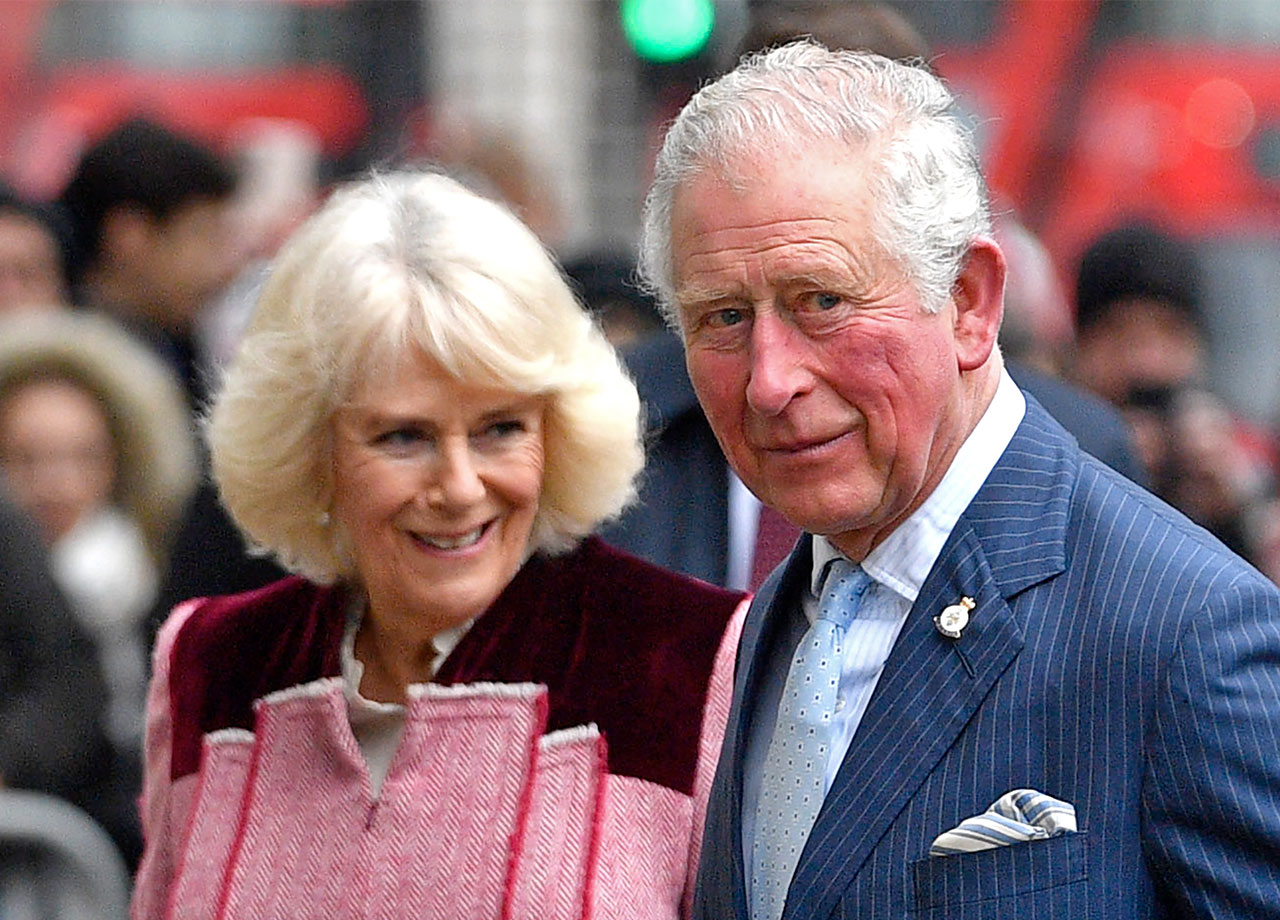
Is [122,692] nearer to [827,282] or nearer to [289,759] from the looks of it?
[289,759]

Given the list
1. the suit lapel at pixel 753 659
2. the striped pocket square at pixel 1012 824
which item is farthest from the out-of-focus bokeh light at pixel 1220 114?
the striped pocket square at pixel 1012 824

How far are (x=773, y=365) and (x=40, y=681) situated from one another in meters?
2.89

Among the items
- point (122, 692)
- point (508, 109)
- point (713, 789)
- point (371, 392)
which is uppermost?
point (508, 109)

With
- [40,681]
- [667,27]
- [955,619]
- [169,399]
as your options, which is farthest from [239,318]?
[955,619]

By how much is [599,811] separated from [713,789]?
0.27 metres

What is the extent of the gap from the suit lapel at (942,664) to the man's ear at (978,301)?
123 mm

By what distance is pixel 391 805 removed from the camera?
3.13 meters

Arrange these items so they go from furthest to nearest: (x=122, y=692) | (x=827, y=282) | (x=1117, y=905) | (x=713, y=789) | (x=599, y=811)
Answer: (x=122, y=692) < (x=599, y=811) < (x=713, y=789) < (x=827, y=282) < (x=1117, y=905)

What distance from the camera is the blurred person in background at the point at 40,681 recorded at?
4.84m

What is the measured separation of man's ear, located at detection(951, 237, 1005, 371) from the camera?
8.32ft

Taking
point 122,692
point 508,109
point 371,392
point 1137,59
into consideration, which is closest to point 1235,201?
point 1137,59

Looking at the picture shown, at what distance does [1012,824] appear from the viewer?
7.63 ft

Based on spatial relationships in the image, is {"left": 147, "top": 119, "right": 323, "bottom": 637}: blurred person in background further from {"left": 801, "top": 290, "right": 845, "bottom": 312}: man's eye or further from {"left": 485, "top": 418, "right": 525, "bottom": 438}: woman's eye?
{"left": 801, "top": 290, "right": 845, "bottom": 312}: man's eye

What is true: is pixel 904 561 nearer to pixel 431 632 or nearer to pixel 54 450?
pixel 431 632
